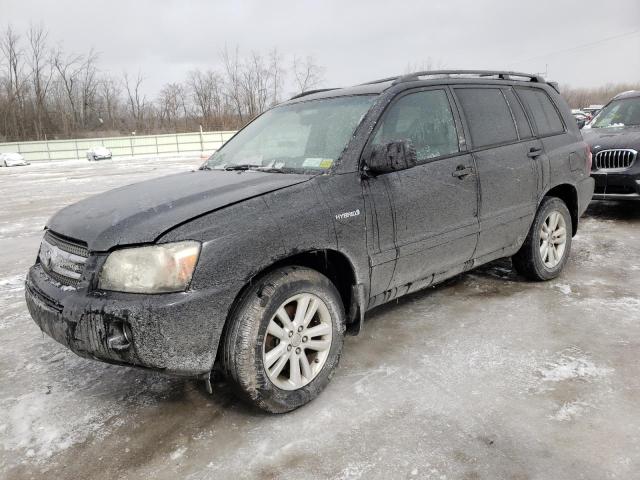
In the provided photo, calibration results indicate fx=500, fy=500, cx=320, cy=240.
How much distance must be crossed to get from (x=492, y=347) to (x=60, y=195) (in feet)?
43.8

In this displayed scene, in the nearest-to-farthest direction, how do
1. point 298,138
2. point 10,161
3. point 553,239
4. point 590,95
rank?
point 298,138, point 553,239, point 10,161, point 590,95

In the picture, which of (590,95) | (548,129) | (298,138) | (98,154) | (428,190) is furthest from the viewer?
(590,95)

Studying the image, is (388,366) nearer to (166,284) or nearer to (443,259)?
(443,259)

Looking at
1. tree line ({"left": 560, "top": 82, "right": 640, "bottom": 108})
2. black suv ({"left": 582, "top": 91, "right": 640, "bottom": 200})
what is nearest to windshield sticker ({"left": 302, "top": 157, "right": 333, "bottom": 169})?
black suv ({"left": 582, "top": 91, "right": 640, "bottom": 200})

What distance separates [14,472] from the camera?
2.35 metres

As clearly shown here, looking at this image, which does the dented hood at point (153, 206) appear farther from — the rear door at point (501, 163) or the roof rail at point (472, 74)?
the rear door at point (501, 163)

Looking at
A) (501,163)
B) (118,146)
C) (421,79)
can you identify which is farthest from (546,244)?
(118,146)

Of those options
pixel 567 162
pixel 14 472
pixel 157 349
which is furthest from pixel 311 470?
pixel 567 162

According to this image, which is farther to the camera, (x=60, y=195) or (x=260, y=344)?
(x=60, y=195)

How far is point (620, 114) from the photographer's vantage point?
8.35m

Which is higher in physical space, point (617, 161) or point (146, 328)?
point (617, 161)

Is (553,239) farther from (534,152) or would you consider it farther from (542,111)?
(542,111)

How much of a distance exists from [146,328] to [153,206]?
73 centimetres

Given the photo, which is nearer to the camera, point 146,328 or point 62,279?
point 146,328
